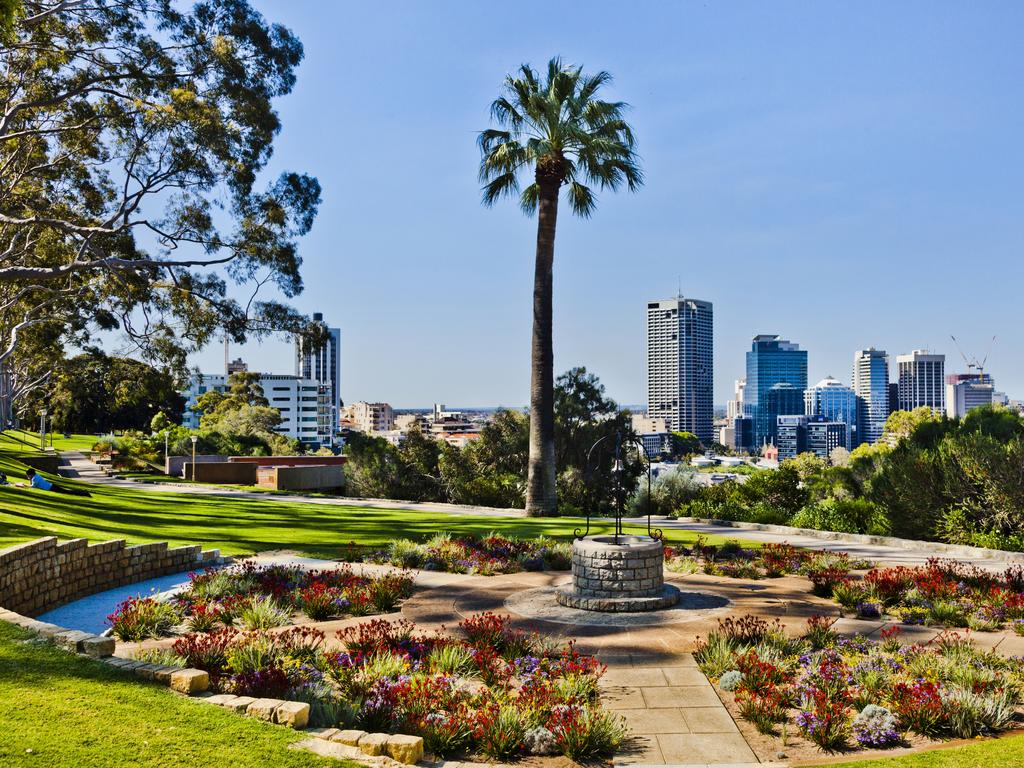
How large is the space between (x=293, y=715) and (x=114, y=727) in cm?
115

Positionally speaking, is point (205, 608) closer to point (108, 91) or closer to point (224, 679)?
point (224, 679)

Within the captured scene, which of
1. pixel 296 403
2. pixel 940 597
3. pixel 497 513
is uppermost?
pixel 296 403

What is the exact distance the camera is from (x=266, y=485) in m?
34.6

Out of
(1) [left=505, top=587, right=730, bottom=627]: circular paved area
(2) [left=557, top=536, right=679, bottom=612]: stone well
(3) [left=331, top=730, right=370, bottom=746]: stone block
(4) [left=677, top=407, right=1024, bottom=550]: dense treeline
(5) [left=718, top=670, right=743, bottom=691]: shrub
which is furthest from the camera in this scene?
(4) [left=677, top=407, right=1024, bottom=550]: dense treeline

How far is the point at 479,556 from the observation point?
1387 centimetres

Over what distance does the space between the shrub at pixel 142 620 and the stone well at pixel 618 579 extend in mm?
4949

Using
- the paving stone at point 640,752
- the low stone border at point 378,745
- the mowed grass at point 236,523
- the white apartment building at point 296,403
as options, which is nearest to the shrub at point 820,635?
the paving stone at point 640,752

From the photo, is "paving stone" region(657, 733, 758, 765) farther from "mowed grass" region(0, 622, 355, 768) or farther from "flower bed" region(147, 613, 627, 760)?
"mowed grass" region(0, 622, 355, 768)

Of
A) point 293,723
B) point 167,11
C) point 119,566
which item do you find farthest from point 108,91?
point 293,723

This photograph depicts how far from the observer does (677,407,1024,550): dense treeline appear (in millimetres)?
15609

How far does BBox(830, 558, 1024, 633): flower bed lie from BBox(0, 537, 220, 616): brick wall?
10338mm

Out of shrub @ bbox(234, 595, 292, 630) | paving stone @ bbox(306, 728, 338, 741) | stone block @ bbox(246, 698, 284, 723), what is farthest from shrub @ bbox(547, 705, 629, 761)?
shrub @ bbox(234, 595, 292, 630)

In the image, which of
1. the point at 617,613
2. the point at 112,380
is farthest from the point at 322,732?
the point at 112,380

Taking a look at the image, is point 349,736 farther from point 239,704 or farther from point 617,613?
point 617,613
